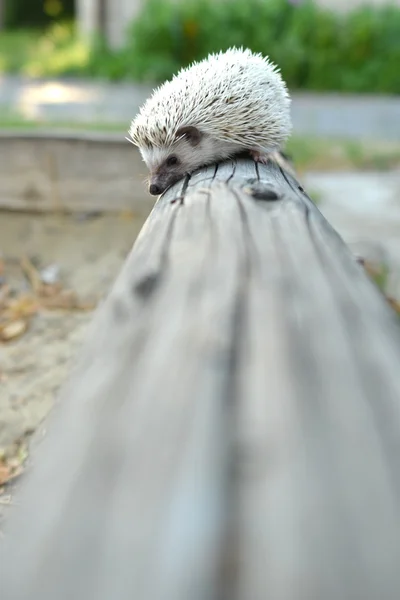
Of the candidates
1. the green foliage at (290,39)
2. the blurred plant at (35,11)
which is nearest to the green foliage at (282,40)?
the green foliage at (290,39)

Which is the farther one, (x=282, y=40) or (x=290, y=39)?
(x=282, y=40)

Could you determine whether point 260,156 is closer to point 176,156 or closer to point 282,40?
point 176,156

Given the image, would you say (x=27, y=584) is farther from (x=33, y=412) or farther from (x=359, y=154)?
(x=359, y=154)

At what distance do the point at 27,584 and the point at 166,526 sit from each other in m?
0.12

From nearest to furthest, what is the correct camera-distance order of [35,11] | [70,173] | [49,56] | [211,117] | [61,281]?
[211,117] < [61,281] < [70,173] < [49,56] < [35,11]

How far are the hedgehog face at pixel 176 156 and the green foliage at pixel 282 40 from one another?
275 inches

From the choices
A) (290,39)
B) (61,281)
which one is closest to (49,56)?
(290,39)

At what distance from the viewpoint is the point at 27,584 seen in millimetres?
521

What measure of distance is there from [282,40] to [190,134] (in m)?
7.27

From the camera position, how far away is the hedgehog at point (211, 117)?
2119 mm

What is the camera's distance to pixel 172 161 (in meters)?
2.23

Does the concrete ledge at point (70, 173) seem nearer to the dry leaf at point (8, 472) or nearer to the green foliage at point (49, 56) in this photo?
the dry leaf at point (8, 472)

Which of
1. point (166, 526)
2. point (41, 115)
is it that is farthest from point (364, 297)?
point (41, 115)

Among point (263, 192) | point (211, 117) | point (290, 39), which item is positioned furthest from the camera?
point (290, 39)
